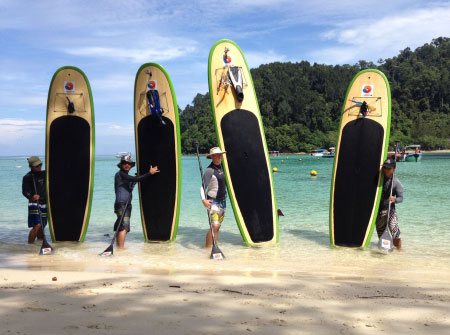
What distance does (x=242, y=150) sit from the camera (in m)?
6.64

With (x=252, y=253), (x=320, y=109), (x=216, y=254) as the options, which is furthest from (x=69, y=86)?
(x=320, y=109)

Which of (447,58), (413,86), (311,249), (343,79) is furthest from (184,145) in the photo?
(311,249)

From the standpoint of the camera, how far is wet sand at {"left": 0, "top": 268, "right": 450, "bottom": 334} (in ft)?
9.03

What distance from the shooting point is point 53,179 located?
6977 millimetres

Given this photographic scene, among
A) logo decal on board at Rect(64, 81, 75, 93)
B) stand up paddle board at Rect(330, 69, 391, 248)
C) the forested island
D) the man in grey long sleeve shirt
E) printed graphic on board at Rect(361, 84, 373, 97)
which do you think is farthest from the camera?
the forested island

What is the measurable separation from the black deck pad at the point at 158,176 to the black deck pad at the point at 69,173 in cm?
94

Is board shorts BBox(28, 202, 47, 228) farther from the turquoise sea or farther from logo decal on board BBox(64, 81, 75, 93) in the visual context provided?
logo decal on board BBox(64, 81, 75, 93)

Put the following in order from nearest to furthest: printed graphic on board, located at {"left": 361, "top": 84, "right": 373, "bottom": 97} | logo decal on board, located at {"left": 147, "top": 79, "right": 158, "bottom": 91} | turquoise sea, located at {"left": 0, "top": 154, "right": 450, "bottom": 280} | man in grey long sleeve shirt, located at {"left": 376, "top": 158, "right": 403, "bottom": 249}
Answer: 1. turquoise sea, located at {"left": 0, "top": 154, "right": 450, "bottom": 280}
2. man in grey long sleeve shirt, located at {"left": 376, "top": 158, "right": 403, "bottom": 249}
3. printed graphic on board, located at {"left": 361, "top": 84, "right": 373, "bottom": 97}
4. logo decal on board, located at {"left": 147, "top": 79, "right": 158, "bottom": 91}

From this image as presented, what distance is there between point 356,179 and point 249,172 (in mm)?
1520

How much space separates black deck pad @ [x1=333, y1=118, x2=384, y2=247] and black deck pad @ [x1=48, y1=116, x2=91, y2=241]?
3842 mm

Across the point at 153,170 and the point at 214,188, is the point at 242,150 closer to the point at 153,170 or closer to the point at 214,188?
the point at 214,188

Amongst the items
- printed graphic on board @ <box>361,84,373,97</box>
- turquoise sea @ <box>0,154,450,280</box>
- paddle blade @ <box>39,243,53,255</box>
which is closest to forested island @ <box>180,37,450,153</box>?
turquoise sea @ <box>0,154,450,280</box>

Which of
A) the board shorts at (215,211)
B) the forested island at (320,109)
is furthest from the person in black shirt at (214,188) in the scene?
the forested island at (320,109)

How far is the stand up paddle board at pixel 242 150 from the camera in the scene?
21.5 ft
